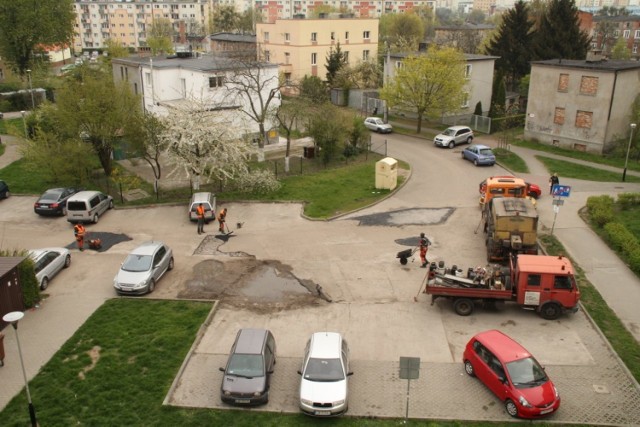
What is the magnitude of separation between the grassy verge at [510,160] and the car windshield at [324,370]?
25783 millimetres

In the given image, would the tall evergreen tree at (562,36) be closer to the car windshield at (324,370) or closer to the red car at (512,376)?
the red car at (512,376)

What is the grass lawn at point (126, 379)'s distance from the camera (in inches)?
565

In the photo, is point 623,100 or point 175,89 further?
point 175,89

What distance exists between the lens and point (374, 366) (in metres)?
16.6

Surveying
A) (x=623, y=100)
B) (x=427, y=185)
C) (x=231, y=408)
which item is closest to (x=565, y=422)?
(x=231, y=408)

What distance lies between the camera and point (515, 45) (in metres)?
57.5

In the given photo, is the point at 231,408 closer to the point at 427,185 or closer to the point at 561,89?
the point at 427,185

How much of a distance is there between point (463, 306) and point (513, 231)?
4.99 metres

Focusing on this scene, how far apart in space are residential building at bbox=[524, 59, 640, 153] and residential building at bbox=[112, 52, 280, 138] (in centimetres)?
2005

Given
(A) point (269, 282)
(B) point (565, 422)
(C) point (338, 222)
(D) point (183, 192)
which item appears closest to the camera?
(B) point (565, 422)

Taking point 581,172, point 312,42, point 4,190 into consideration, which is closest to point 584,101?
point 581,172

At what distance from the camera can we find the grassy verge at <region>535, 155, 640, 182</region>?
35.1 m

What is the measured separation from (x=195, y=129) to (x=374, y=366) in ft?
61.4

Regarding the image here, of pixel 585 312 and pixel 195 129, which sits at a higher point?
pixel 195 129
